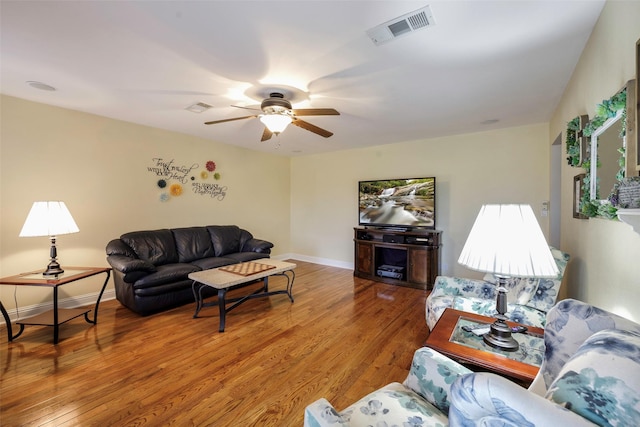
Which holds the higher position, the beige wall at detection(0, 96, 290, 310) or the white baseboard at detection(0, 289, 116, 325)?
the beige wall at detection(0, 96, 290, 310)

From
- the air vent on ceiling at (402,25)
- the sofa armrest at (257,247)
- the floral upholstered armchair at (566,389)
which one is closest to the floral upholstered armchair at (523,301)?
the floral upholstered armchair at (566,389)

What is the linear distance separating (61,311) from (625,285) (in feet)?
14.7

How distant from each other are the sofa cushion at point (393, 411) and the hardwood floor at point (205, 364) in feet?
2.31

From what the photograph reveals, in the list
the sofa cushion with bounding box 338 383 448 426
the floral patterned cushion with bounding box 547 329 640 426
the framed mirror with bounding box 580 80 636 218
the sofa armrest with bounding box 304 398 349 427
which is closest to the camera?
the floral patterned cushion with bounding box 547 329 640 426

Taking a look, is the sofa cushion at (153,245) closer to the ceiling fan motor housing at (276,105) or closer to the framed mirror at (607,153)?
the ceiling fan motor housing at (276,105)

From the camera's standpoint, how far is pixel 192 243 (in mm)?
4070

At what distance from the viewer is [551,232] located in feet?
11.2

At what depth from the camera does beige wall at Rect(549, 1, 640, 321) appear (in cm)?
122

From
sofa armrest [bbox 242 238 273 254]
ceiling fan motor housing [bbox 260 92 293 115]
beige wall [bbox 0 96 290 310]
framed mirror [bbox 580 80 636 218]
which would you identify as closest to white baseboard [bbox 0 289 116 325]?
beige wall [bbox 0 96 290 310]

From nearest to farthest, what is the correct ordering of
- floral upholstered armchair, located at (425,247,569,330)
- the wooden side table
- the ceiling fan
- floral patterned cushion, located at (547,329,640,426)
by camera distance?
floral patterned cushion, located at (547,329,640,426), floral upholstered armchair, located at (425,247,569,330), the wooden side table, the ceiling fan

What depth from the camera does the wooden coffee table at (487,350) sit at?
1.19m

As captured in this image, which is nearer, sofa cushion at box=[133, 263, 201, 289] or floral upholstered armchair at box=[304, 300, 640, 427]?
floral upholstered armchair at box=[304, 300, 640, 427]

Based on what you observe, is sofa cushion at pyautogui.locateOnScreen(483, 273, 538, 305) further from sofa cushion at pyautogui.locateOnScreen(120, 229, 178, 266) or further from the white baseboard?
the white baseboard

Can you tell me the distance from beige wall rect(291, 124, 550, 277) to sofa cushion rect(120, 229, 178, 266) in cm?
294
